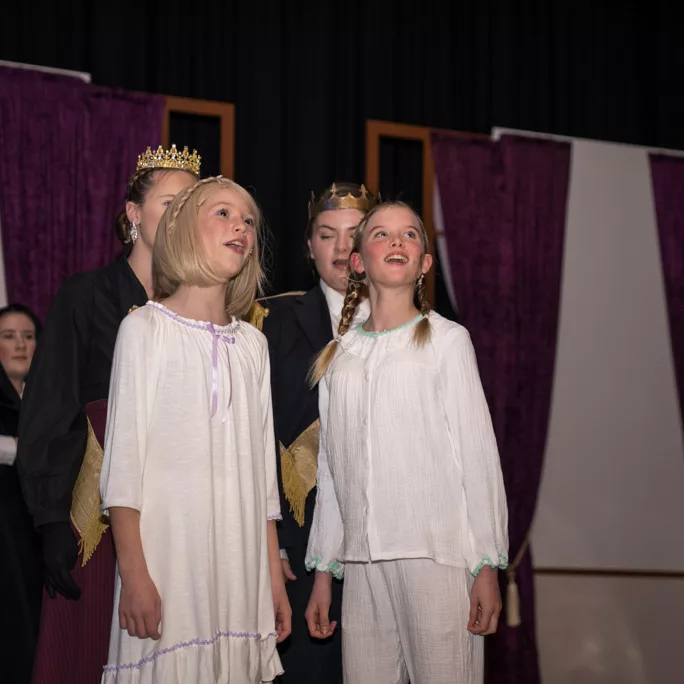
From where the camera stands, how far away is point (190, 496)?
2.12 meters

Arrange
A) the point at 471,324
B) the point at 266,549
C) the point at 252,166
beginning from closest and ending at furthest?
1. the point at 266,549
2. the point at 252,166
3. the point at 471,324

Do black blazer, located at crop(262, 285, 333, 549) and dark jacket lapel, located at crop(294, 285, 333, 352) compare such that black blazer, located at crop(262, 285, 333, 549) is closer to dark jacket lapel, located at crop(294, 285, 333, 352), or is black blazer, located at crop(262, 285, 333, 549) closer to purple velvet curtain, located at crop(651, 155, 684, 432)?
dark jacket lapel, located at crop(294, 285, 333, 352)

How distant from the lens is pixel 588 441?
5137 millimetres

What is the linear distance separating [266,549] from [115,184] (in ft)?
7.57

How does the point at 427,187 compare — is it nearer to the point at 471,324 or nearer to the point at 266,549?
the point at 471,324

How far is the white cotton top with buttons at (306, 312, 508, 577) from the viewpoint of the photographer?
2383 mm

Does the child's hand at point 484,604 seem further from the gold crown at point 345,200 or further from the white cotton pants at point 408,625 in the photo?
the gold crown at point 345,200

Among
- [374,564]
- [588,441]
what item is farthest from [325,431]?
[588,441]

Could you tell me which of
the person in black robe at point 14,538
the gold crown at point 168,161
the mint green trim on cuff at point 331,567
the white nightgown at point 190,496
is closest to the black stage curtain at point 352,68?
the person in black robe at point 14,538

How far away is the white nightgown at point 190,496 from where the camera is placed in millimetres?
2064

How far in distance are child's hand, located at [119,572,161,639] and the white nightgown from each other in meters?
0.03

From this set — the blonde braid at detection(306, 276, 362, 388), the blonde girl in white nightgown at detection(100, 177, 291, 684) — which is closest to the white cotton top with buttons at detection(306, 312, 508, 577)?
the blonde braid at detection(306, 276, 362, 388)

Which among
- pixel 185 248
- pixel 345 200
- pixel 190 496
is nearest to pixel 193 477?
pixel 190 496

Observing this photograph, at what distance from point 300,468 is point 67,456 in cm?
69
